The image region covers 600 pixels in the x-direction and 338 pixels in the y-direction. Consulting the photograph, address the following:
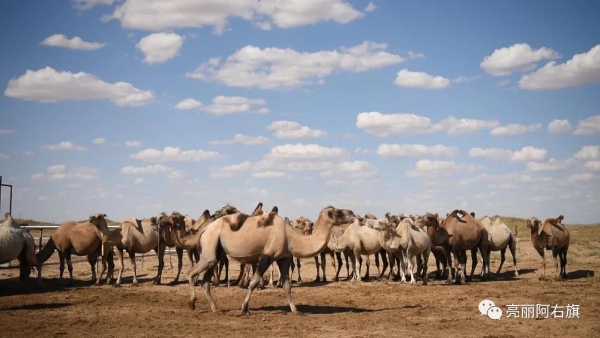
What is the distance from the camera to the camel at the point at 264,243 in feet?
47.6

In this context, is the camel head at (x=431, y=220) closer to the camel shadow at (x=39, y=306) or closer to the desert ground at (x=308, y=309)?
the desert ground at (x=308, y=309)

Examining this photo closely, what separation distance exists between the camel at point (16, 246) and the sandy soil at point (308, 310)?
883mm

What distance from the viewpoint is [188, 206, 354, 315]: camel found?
572 inches

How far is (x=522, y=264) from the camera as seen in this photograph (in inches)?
1164

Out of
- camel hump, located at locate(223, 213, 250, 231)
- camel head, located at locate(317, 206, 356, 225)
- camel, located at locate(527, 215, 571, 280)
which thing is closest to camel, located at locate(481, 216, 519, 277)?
camel, located at locate(527, 215, 571, 280)

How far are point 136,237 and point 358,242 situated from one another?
8.81 meters

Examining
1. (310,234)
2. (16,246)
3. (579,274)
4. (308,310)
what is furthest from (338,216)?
(579,274)

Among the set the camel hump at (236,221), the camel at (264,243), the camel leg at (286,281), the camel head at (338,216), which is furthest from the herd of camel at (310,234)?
the camel head at (338,216)

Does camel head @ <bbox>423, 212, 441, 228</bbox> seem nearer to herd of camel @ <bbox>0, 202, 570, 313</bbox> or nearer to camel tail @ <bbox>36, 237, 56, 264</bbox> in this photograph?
herd of camel @ <bbox>0, 202, 570, 313</bbox>

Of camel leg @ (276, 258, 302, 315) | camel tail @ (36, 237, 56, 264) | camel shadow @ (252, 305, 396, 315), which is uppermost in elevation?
camel tail @ (36, 237, 56, 264)

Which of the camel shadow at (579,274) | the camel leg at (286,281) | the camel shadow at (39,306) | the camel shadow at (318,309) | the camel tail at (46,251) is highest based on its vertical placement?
the camel tail at (46,251)

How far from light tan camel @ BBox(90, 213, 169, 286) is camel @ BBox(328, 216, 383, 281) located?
710 centimetres

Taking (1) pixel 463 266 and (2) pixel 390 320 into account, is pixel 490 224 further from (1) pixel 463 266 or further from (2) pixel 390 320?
(2) pixel 390 320

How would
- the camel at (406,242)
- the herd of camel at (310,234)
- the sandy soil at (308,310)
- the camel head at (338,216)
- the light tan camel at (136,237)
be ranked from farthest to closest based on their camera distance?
the camel at (406,242)
the light tan camel at (136,237)
the herd of camel at (310,234)
the camel head at (338,216)
the sandy soil at (308,310)
